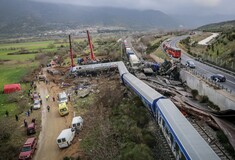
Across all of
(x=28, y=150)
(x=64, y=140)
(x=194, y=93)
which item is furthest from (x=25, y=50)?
(x=64, y=140)

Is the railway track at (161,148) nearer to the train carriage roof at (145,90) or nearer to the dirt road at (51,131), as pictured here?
the train carriage roof at (145,90)

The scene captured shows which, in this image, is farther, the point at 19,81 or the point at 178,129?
the point at 19,81

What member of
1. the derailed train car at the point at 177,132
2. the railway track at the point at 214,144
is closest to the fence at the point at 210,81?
the railway track at the point at 214,144

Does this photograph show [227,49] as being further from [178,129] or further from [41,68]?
[41,68]

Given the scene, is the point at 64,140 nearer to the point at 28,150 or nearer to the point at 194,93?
the point at 28,150

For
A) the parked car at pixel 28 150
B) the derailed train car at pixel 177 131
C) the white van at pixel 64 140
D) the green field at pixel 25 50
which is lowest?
the green field at pixel 25 50

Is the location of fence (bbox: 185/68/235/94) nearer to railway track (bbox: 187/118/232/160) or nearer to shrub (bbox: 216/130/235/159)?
railway track (bbox: 187/118/232/160)

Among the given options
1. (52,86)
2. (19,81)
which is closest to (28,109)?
(52,86)
